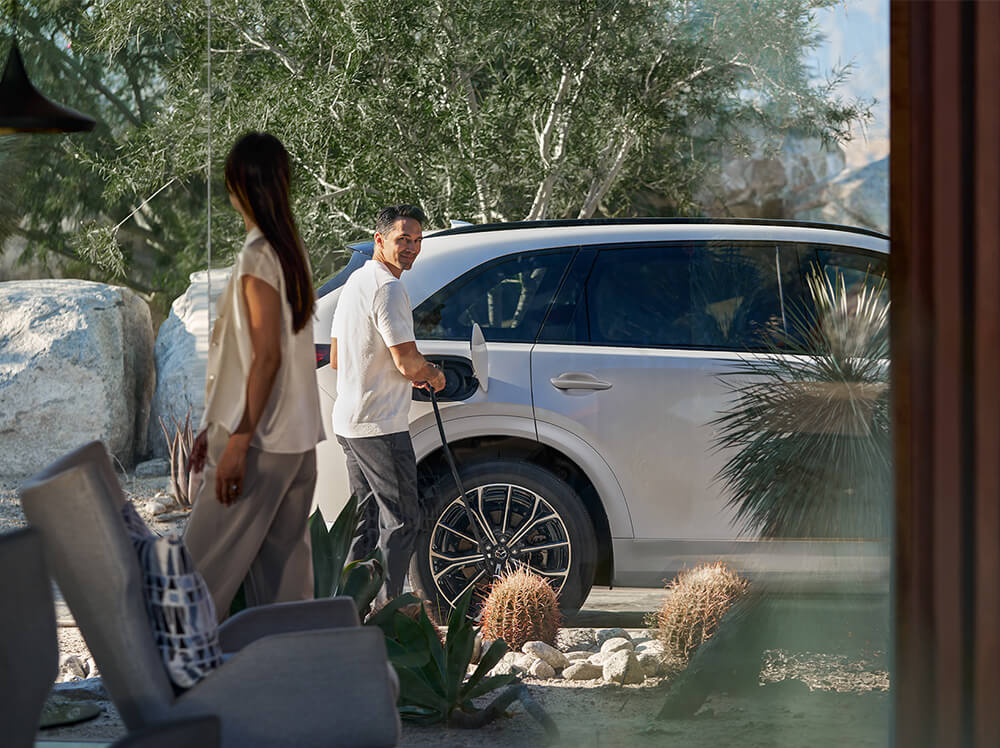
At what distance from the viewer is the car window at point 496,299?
3.56 m

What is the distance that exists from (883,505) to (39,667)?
2.00 m

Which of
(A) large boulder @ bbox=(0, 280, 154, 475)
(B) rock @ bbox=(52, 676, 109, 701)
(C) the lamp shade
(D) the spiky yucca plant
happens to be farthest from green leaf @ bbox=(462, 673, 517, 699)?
(C) the lamp shade

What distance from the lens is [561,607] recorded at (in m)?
3.58

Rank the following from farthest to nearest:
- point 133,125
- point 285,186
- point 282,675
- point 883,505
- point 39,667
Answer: point 133,125 < point 883,505 < point 285,186 < point 282,675 < point 39,667

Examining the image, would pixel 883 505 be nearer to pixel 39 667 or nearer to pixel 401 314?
pixel 401 314

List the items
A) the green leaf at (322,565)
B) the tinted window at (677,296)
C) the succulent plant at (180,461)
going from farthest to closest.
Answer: the succulent plant at (180,461) < the tinted window at (677,296) < the green leaf at (322,565)

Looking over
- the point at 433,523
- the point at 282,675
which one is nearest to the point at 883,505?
the point at 433,523

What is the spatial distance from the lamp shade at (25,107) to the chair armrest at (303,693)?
1720 mm

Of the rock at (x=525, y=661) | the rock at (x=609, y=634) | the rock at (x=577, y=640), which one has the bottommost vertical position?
the rock at (x=525, y=661)

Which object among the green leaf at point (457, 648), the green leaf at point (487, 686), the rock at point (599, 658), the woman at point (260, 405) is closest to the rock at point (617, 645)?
the rock at point (599, 658)

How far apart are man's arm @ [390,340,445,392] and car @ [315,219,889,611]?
8 centimetres

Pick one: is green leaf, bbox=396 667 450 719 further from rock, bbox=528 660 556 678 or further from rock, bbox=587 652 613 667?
rock, bbox=587 652 613 667

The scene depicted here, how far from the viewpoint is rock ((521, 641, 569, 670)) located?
346 centimetres

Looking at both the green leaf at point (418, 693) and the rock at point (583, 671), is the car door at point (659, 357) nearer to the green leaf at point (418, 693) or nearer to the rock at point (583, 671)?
the rock at point (583, 671)
